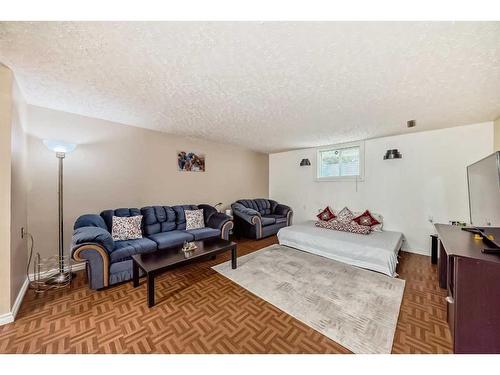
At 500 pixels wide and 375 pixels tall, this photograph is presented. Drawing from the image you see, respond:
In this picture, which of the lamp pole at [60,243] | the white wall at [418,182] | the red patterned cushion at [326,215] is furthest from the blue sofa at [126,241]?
the white wall at [418,182]

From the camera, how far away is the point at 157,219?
352 centimetres

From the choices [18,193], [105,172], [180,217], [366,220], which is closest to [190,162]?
[180,217]

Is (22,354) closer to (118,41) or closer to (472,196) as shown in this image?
(118,41)

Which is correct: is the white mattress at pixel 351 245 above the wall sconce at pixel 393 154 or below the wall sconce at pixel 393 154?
below

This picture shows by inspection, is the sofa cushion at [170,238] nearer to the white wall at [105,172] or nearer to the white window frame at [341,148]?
the white wall at [105,172]

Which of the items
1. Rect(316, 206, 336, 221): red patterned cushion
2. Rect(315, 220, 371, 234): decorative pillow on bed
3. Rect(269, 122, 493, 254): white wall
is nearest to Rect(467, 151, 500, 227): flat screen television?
Rect(269, 122, 493, 254): white wall

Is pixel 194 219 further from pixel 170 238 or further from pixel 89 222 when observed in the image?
pixel 89 222

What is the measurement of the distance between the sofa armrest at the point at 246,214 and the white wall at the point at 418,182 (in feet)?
6.38

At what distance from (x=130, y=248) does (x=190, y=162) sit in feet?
7.52

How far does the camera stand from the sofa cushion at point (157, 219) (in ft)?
11.1

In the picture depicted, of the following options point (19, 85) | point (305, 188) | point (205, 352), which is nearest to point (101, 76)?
point (19, 85)

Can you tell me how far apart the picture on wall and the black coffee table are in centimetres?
200
